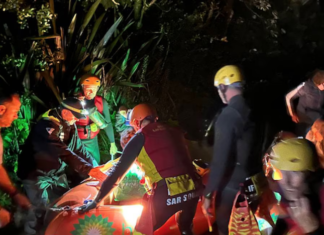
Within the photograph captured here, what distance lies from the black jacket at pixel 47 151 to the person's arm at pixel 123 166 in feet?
3.87

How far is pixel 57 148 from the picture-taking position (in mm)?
4422

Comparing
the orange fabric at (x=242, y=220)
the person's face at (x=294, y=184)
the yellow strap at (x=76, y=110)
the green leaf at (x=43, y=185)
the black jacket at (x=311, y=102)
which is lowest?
the orange fabric at (x=242, y=220)

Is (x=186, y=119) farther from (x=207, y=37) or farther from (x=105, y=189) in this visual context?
(x=105, y=189)

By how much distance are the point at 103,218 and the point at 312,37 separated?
915 cm

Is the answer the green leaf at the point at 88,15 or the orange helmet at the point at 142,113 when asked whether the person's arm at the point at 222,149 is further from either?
the green leaf at the point at 88,15

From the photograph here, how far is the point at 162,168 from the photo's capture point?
356cm

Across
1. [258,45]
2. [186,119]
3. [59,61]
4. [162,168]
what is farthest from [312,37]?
[162,168]

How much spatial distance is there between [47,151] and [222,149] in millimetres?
2058

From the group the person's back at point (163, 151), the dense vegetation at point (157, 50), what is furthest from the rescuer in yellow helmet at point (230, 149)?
the dense vegetation at point (157, 50)

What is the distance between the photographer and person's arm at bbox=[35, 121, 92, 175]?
434 centimetres

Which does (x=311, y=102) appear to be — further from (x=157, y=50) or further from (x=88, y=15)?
(x=88, y=15)

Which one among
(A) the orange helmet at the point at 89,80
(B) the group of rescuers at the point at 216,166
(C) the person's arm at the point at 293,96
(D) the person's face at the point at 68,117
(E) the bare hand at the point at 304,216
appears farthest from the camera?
(C) the person's arm at the point at 293,96

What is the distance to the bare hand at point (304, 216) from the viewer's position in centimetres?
288

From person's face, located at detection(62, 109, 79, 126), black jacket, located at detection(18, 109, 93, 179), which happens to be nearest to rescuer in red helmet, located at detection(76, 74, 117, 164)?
person's face, located at detection(62, 109, 79, 126)
